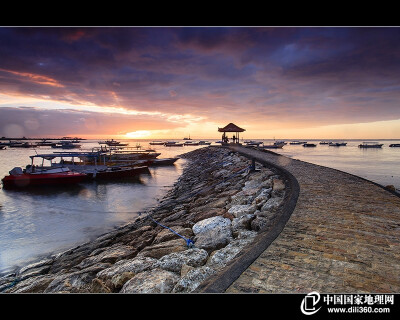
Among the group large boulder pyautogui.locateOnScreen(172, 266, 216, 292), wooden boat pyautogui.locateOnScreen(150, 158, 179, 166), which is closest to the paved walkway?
large boulder pyautogui.locateOnScreen(172, 266, 216, 292)

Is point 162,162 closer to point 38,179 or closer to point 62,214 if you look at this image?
point 38,179

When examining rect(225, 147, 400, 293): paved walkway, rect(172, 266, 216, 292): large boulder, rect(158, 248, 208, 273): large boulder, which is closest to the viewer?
rect(225, 147, 400, 293): paved walkway

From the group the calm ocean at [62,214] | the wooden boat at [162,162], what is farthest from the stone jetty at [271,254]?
the wooden boat at [162,162]

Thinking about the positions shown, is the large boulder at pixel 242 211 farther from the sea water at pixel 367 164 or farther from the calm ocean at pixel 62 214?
the sea water at pixel 367 164

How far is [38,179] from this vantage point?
793 inches

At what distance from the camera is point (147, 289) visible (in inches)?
130

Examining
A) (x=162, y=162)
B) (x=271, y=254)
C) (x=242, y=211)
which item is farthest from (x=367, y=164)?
(x=271, y=254)
